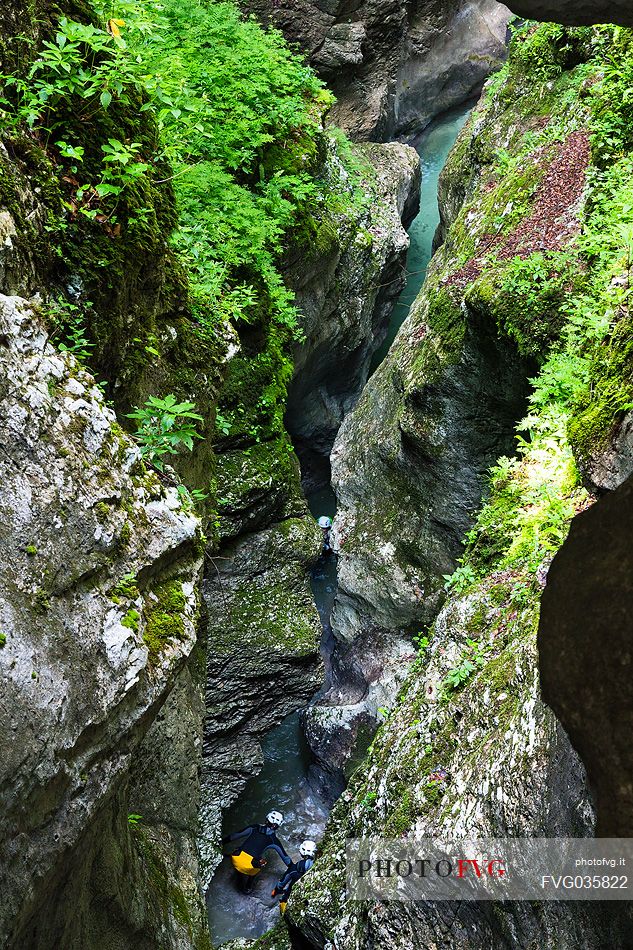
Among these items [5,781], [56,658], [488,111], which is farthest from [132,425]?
[488,111]

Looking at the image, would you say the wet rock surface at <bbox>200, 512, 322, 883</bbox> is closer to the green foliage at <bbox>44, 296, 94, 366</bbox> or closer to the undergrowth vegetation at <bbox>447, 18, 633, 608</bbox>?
the undergrowth vegetation at <bbox>447, 18, 633, 608</bbox>

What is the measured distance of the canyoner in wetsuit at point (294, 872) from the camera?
11195 mm

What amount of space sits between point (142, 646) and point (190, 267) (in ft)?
13.9

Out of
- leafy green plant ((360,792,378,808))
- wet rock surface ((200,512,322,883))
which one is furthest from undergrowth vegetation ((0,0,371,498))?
leafy green plant ((360,792,378,808))

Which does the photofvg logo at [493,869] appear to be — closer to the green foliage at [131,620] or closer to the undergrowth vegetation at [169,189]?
the green foliage at [131,620]

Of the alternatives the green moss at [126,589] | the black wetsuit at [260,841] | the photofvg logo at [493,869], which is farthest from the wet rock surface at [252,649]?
the green moss at [126,589]

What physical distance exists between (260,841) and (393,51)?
18980 millimetres

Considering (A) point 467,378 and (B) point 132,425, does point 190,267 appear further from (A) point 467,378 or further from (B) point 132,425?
(A) point 467,378

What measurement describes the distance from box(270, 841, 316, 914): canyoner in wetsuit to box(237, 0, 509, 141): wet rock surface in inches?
629

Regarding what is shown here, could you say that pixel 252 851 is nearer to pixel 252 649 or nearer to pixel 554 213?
pixel 252 649

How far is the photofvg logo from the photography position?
11.5 ft

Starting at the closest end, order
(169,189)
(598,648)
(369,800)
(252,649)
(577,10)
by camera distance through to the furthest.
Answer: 1. (598,648)
2. (577,10)
3. (169,189)
4. (369,800)
5. (252,649)

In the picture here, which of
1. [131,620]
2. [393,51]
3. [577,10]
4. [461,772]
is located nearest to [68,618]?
[131,620]

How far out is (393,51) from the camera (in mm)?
18094
